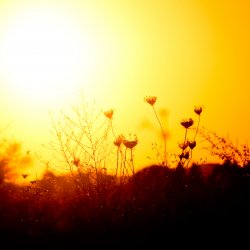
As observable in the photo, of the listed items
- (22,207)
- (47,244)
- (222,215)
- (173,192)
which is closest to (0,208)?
(22,207)

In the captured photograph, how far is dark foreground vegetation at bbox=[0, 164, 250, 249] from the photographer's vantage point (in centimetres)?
876

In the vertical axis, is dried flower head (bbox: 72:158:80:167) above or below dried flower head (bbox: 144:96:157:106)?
below

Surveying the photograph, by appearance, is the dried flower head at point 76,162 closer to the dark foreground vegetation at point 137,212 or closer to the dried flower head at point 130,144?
the dark foreground vegetation at point 137,212

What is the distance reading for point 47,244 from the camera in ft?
29.2

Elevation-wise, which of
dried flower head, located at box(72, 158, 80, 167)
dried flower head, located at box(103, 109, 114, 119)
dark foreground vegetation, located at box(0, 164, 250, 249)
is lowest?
dark foreground vegetation, located at box(0, 164, 250, 249)

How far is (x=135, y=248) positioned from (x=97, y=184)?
95.1 inches

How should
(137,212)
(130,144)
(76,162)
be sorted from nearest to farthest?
(137,212) < (76,162) < (130,144)

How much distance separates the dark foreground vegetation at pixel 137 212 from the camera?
8758mm

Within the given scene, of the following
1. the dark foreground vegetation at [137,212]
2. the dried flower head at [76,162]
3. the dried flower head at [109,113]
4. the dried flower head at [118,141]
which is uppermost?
the dried flower head at [109,113]

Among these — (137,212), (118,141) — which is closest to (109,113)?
(118,141)

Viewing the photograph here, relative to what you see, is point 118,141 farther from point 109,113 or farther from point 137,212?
point 137,212

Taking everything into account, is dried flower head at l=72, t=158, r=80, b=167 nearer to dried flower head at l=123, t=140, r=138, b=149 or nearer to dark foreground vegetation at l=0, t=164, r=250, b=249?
dark foreground vegetation at l=0, t=164, r=250, b=249

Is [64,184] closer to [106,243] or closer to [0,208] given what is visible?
[0,208]

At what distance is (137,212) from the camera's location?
9.55 metres
